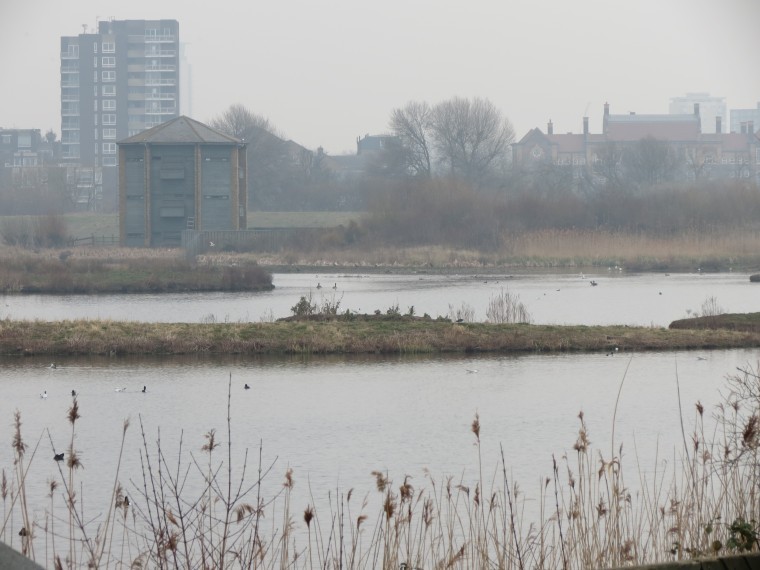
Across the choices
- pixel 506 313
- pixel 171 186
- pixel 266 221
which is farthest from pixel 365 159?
pixel 506 313

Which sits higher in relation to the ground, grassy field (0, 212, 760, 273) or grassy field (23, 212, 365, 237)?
grassy field (23, 212, 365, 237)

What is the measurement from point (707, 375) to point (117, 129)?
171 metres

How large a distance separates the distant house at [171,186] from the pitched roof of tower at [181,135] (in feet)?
0.21

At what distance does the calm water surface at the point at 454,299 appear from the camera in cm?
3669

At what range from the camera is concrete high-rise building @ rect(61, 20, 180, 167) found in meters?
184

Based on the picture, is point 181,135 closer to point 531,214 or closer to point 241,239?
point 241,239

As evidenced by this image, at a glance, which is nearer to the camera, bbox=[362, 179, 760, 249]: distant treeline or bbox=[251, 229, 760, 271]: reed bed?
bbox=[251, 229, 760, 271]: reed bed

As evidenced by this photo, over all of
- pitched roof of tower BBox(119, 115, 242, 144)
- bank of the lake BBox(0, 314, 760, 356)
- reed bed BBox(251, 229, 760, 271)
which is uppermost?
pitched roof of tower BBox(119, 115, 242, 144)

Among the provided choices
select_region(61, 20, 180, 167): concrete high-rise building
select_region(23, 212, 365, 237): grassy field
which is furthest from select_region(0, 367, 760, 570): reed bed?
select_region(61, 20, 180, 167): concrete high-rise building

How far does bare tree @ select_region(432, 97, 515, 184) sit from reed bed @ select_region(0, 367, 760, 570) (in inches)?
3397

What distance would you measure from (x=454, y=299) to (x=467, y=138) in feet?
201

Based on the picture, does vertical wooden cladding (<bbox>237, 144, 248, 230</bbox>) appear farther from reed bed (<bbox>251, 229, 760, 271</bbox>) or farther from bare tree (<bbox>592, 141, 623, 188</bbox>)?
bare tree (<bbox>592, 141, 623, 188</bbox>)

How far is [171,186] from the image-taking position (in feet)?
248

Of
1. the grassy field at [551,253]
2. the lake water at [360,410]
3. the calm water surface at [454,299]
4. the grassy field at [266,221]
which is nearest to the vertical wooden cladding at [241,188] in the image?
the grassy field at [551,253]
